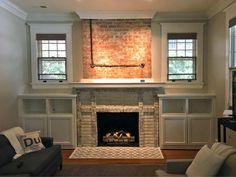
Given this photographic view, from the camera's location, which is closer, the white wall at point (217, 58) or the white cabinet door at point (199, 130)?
the white wall at point (217, 58)

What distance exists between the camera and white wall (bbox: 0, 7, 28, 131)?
525 cm

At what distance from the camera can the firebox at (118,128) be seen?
6.48 metres

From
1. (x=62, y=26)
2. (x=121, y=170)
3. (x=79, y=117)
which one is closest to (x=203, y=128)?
(x=121, y=170)

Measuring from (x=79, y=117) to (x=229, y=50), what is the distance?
3.50 meters

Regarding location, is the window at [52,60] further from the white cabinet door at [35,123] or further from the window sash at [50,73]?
the white cabinet door at [35,123]

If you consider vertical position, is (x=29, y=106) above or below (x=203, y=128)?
above

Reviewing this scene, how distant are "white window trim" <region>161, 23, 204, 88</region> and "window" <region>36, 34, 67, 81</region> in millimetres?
2338

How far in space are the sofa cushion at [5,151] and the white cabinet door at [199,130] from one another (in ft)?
12.3

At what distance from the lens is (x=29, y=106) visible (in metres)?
6.65

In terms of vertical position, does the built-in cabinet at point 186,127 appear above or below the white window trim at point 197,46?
below

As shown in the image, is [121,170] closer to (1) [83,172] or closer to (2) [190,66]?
(1) [83,172]

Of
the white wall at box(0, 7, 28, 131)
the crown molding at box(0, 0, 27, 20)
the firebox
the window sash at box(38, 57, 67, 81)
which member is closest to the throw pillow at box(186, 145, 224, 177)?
the firebox

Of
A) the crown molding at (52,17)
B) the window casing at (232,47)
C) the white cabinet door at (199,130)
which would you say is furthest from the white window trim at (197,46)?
the crown molding at (52,17)

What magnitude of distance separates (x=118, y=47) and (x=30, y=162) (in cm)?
349
